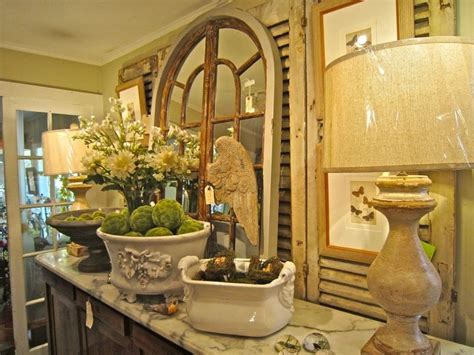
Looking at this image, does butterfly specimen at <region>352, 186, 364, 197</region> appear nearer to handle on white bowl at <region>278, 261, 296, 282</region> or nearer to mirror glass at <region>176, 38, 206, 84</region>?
handle on white bowl at <region>278, 261, 296, 282</region>

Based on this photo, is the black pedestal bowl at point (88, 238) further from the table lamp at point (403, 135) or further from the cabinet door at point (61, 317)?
the table lamp at point (403, 135)

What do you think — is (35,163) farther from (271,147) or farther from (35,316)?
(271,147)

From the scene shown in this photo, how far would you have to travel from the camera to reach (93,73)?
2.68 metres

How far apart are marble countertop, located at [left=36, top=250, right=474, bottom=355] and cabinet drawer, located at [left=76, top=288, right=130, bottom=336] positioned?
0.04m

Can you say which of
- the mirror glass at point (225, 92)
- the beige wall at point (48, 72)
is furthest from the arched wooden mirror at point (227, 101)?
the beige wall at point (48, 72)

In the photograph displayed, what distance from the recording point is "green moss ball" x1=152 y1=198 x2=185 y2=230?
1.20 metres

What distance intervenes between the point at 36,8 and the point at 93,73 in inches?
35.9

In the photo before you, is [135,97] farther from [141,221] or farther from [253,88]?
[141,221]

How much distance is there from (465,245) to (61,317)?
176 cm

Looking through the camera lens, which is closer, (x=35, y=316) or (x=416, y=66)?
(x=416, y=66)

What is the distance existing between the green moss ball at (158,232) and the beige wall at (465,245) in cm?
92

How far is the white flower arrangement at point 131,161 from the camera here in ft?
4.47

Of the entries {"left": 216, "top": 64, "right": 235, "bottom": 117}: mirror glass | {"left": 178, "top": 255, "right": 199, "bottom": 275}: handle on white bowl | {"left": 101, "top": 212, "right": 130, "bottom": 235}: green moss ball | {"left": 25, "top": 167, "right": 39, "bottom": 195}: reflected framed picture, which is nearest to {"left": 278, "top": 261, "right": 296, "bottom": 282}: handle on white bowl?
{"left": 178, "top": 255, "right": 199, "bottom": 275}: handle on white bowl

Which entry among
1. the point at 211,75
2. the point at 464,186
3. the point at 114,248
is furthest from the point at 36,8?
the point at 464,186
